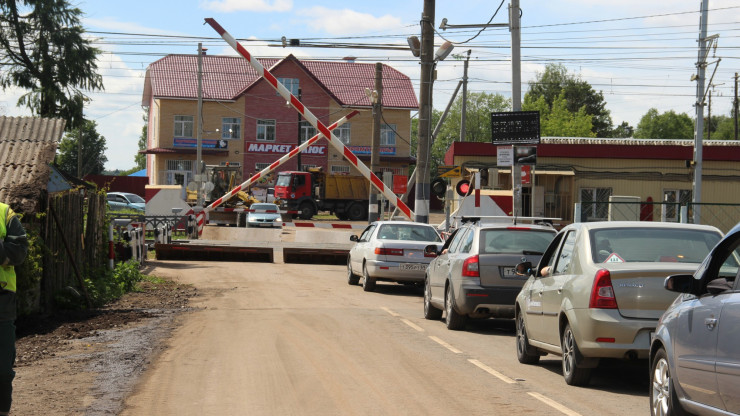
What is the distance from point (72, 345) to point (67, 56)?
32396mm

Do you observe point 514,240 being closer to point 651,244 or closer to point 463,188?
point 651,244

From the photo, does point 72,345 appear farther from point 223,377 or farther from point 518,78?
point 518,78

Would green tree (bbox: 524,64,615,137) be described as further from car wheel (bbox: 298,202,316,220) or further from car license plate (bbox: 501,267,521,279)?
car license plate (bbox: 501,267,521,279)

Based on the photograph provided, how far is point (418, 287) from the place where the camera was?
22.8 m

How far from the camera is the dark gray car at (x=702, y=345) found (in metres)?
5.82

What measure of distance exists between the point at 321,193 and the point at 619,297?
5479 centimetres

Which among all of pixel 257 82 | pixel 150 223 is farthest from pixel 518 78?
pixel 257 82

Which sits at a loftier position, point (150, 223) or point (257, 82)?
→ point (257, 82)

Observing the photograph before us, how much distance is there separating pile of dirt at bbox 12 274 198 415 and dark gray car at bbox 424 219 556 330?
4.07 metres

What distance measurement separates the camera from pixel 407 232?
2095 centimetres

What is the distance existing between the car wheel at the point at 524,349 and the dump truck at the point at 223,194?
3857 cm

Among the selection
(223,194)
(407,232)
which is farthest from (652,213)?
(223,194)

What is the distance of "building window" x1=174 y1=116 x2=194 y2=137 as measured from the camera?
71.1 meters

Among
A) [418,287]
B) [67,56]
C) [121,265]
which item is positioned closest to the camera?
[121,265]
